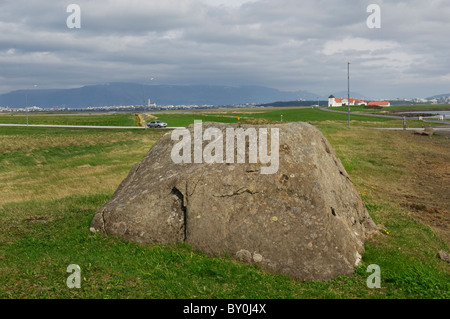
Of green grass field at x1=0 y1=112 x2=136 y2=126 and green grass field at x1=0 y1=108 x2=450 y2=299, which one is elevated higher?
green grass field at x1=0 y1=112 x2=136 y2=126

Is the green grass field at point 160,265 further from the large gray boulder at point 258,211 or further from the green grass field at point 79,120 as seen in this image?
the green grass field at point 79,120

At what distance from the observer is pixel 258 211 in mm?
10000

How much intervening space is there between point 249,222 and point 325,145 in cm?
454

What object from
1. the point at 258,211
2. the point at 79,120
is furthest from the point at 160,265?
the point at 79,120

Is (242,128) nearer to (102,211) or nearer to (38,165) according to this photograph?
(102,211)

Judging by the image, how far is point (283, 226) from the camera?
969 centimetres

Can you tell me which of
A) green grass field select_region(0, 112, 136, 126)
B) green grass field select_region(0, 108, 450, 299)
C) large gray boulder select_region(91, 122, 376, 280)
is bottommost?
green grass field select_region(0, 108, 450, 299)

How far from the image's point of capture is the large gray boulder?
31.0ft

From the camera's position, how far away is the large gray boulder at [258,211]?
31.0ft

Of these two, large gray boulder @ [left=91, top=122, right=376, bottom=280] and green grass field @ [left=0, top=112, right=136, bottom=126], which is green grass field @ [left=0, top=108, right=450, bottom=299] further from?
green grass field @ [left=0, top=112, right=136, bottom=126]

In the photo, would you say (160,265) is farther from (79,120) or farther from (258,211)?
(79,120)

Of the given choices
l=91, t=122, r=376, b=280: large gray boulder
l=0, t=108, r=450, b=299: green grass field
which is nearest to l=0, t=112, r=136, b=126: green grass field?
l=0, t=108, r=450, b=299: green grass field
